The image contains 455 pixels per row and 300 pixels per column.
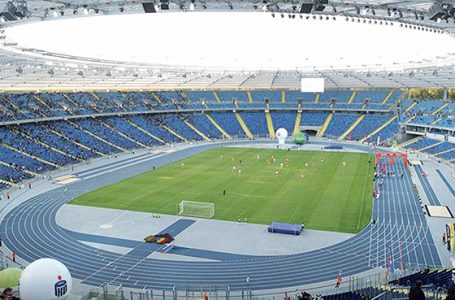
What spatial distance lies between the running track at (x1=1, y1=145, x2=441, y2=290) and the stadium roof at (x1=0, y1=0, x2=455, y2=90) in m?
13.5

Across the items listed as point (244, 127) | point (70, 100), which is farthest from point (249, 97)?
point (70, 100)

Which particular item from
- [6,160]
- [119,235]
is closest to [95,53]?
[6,160]

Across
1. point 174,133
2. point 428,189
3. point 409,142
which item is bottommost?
Answer: point 428,189

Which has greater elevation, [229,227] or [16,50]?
[16,50]

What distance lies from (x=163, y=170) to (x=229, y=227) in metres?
21.5

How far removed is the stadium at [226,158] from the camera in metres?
22.8

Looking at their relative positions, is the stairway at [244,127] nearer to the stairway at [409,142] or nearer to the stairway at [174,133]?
the stairway at [174,133]

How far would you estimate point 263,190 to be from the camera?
131 feet

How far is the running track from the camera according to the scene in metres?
22.4

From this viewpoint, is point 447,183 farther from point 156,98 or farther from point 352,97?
point 156,98

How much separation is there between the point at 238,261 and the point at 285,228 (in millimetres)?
5431

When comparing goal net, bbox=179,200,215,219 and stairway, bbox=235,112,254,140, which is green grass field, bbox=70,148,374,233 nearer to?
goal net, bbox=179,200,215,219

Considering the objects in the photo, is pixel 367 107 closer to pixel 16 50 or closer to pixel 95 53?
pixel 95 53

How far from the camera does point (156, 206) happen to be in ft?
116
